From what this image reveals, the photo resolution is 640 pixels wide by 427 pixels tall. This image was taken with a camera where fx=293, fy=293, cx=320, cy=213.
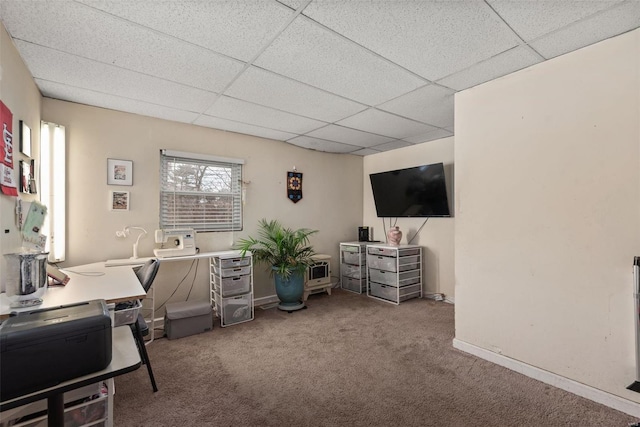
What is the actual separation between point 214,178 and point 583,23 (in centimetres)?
369

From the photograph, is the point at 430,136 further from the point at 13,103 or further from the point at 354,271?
the point at 13,103

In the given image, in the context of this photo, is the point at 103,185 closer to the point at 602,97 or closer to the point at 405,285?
the point at 405,285

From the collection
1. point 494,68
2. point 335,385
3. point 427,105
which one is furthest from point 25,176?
point 494,68

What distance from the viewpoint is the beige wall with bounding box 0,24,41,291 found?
175 cm

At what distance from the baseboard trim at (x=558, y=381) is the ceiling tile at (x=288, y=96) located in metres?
2.56

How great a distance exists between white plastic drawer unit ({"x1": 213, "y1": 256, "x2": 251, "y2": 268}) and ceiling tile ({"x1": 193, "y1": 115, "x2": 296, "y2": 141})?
1.64 m

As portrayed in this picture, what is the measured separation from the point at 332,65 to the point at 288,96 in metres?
0.69

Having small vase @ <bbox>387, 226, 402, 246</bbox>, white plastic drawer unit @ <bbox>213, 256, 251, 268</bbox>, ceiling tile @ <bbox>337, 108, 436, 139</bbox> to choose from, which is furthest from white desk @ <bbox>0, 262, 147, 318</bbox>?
small vase @ <bbox>387, 226, 402, 246</bbox>

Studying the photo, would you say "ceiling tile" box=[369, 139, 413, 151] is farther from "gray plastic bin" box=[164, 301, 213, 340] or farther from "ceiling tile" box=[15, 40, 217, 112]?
"gray plastic bin" box=[164, 301, 213, 340]

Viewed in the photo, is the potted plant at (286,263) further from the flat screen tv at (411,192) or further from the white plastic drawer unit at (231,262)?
the flat screen tv at (411,192)

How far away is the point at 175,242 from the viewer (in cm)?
342

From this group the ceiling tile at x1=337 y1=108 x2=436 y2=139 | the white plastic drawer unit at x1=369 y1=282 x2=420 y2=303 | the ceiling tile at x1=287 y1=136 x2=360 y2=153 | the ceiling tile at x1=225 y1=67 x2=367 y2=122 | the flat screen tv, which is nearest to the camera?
the ceiling tile at x1=225 y1=67 x2=367 y2=122

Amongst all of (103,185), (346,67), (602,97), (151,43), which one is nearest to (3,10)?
(151,43)

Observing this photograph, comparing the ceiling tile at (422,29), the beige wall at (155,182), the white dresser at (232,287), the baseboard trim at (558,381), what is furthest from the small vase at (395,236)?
the ceiling tile at (422,29)
